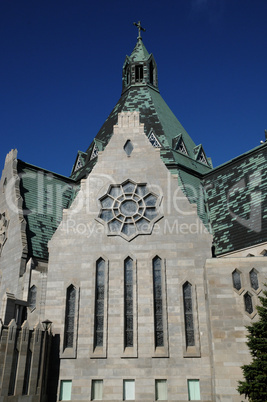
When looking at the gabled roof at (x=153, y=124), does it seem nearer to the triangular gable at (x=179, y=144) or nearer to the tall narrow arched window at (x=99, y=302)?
the triangular gable at (x=179, y=144)

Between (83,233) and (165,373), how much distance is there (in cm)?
947

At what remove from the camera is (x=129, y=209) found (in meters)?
25.5

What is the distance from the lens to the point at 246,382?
60.6 ft

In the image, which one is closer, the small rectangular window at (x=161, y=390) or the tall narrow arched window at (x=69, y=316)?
the small rectangular window at (x=161, y=390)

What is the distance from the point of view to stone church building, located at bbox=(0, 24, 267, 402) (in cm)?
2061

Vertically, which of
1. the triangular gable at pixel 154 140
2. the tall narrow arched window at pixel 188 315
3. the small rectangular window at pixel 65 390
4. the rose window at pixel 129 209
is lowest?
the small rectangular window at pixel 65 390

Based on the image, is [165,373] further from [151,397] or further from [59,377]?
[59,377]

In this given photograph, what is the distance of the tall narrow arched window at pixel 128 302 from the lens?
22.1 meters

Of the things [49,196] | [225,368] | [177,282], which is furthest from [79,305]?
[49,196]

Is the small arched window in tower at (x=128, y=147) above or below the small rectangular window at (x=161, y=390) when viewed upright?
above

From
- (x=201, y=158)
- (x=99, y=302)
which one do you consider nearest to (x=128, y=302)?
(x=99, y=302)

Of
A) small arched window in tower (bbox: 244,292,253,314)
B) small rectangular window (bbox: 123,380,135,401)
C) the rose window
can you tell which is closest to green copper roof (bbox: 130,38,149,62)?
the rose window

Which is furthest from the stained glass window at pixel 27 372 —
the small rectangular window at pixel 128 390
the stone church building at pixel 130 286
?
the small rectangular window at pixel 128 390

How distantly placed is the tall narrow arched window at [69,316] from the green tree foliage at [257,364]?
373 inches
